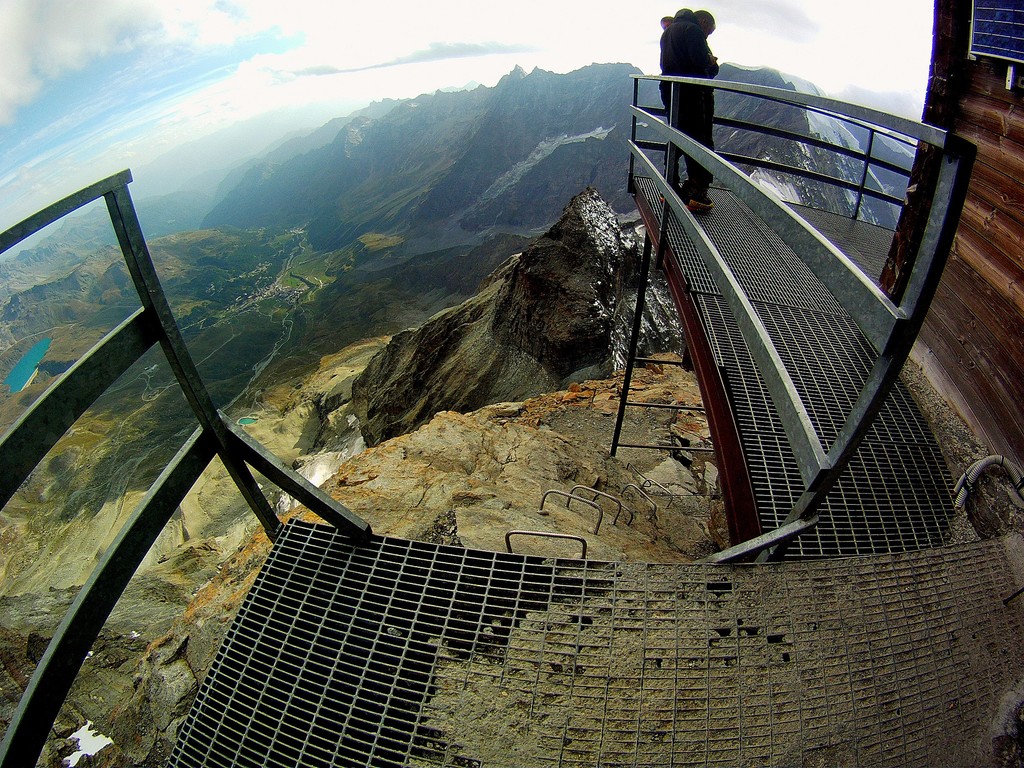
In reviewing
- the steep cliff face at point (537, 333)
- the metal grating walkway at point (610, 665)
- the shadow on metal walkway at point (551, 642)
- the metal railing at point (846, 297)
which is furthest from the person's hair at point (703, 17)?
the steep cliff face at point (537, 333)

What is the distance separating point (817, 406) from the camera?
158 inches

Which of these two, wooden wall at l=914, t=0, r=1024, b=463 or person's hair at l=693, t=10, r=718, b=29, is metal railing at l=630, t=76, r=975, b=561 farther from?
person's hair at l=693, t=10, r=718, b=29

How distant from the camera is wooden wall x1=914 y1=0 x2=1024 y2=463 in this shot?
12.2 ft

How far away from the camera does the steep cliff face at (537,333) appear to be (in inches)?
924

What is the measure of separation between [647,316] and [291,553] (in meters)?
26.9

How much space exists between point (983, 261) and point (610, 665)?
4585 mm

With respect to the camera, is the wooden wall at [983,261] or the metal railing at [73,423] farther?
the wooden wall at [983,261]

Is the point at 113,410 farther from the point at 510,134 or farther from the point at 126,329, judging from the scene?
the point at 510,134

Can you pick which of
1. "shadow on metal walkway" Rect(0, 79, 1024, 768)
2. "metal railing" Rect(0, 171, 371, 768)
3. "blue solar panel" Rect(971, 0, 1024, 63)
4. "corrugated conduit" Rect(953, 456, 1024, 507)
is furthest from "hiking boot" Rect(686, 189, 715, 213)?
"metal railing" Rect(0, 171, 371, 768)

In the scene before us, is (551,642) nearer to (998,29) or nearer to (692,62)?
(998,29)

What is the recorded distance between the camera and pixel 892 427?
4.03m

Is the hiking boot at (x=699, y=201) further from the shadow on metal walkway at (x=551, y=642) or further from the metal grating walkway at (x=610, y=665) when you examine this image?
the metal grating walkway at (x=610, y=665)

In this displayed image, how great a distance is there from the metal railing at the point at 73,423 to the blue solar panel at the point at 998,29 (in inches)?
218

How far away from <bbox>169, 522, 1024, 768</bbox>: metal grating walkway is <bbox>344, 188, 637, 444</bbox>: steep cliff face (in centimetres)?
1913
